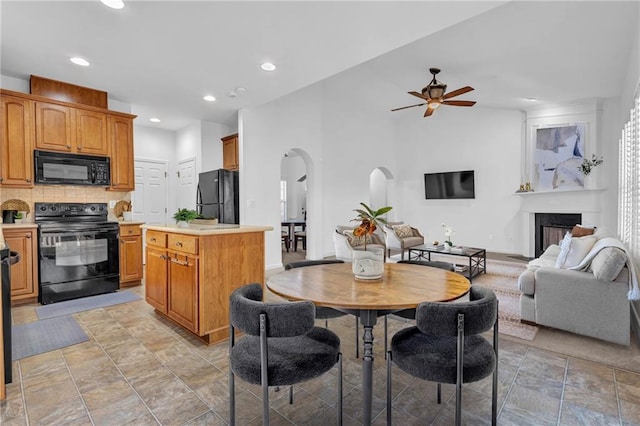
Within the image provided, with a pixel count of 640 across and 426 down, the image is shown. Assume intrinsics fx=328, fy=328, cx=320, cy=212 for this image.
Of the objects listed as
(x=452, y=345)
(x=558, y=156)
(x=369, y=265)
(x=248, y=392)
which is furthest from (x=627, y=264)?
(x=558, y=156)

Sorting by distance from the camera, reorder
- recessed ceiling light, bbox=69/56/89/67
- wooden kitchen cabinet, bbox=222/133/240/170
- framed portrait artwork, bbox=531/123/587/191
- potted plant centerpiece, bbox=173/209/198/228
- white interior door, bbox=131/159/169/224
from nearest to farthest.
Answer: potted plant centerpiece, bbox=173/209/198/228
recessed ceiling light, bbox=69/56/89/67
wooden kitchen cabinet, bbox=222/133/240/170
framed portrait artwork, bbox=531/123/587/191
white interior door, bbox=131/159/169/224

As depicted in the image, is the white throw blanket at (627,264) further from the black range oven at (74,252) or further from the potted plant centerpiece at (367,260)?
the black range oven at (74,252)

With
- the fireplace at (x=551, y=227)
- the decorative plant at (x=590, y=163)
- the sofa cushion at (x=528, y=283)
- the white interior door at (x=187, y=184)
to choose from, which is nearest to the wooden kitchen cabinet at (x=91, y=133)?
the white interior door at (x=187, y=184)

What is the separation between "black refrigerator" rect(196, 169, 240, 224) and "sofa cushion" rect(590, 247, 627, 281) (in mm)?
4518

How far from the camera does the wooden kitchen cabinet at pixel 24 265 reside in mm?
3598

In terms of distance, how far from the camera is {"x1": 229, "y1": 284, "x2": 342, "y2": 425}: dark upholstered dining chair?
1.32 metres

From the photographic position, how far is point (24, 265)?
3.68 meters

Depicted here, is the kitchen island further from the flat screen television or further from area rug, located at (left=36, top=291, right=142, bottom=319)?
the flat screen television

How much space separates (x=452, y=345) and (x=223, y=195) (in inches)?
174

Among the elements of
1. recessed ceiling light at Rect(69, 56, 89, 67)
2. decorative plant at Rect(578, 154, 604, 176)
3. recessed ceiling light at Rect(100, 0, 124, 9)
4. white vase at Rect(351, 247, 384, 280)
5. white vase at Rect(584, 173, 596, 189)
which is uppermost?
recessed ceiling light at Rect(69, 56, 89, 67)

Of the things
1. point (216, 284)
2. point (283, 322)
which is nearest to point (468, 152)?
point (216, 284)

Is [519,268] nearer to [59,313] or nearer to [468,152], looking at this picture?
[468,152]

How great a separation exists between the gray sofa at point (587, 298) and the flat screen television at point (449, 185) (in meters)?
5.04

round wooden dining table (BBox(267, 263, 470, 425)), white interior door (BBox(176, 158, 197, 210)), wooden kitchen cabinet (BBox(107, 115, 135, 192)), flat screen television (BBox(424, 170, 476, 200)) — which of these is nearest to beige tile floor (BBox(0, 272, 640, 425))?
round wooden dining table (BBox(267, 263, 470, 425))
